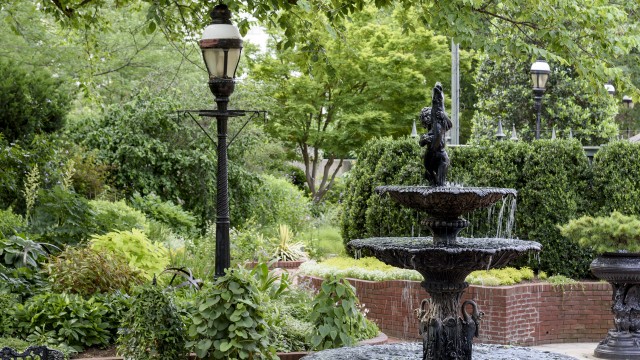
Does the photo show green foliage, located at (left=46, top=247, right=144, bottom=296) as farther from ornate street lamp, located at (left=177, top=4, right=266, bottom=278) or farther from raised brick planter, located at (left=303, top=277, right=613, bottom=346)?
raised brick planter, located at (left=303, top=277, right=613, bottom=346)

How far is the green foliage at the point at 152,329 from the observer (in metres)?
8.08

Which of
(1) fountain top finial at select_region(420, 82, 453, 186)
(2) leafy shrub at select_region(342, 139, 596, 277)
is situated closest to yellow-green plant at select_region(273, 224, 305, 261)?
(2) leafy shrub at select_region(342, 139, 596, 277)

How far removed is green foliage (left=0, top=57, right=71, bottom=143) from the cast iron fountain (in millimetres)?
10149

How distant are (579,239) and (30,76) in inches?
393

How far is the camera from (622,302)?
40.2ft

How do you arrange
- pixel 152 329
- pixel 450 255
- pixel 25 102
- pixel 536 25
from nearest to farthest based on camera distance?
1. pixel 450 255
2. pixel 152 329
3. pixel 536 25
4. pixel 25 102

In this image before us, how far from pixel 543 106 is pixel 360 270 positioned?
1011 centimetres

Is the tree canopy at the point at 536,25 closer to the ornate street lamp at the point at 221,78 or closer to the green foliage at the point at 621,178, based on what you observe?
the ornate street lamp at the point at 221,78

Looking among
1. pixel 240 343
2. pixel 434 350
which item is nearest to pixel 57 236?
pixel 240 343

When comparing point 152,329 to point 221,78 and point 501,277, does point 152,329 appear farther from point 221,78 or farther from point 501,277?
point 501,277

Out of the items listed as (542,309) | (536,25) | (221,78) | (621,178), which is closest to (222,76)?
(221,78)

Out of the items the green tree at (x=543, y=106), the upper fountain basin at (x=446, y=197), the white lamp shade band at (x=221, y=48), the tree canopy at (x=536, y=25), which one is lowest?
the upper fountain basin at (x=446, y=197)

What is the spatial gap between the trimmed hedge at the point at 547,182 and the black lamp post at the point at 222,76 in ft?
17.9

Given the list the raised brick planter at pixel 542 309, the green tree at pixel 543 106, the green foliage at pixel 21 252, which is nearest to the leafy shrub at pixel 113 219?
the green foliage at pixel 21 252
